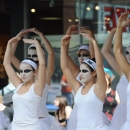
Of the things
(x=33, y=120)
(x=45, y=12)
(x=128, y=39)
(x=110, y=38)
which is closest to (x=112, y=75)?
(x=128, y=39)

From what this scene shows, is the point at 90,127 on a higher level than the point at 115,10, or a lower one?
lower

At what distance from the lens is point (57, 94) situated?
13.0 meters

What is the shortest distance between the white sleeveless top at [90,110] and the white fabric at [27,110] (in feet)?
2.22

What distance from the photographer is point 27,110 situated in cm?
726

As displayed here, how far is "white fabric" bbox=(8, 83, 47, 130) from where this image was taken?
725 cm

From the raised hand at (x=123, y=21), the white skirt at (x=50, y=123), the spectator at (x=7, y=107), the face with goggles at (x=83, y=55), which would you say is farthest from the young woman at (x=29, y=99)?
the spectator at (x=7, y=107)

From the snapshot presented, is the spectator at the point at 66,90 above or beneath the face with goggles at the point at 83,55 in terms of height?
beneath

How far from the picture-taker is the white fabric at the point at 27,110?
23.8 feet

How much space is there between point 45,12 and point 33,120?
6.16 meters

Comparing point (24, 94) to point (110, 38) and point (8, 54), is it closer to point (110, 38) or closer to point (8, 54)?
point (8, 54)

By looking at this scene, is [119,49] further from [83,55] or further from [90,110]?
[83,55]

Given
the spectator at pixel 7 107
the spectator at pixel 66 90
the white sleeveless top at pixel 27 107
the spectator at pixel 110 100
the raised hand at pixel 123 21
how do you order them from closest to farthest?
the raised hand at pixel 123 21, the white sleeveless top at pixel 27 107, the spectator at pixel 7 107, the spectator at pixel 110 100, the spectator at pixel 66 90

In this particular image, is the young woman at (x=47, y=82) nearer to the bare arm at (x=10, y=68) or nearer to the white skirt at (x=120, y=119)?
the bare arm at (x=10, y=68)

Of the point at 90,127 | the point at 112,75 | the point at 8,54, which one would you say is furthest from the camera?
the point at 112,75
